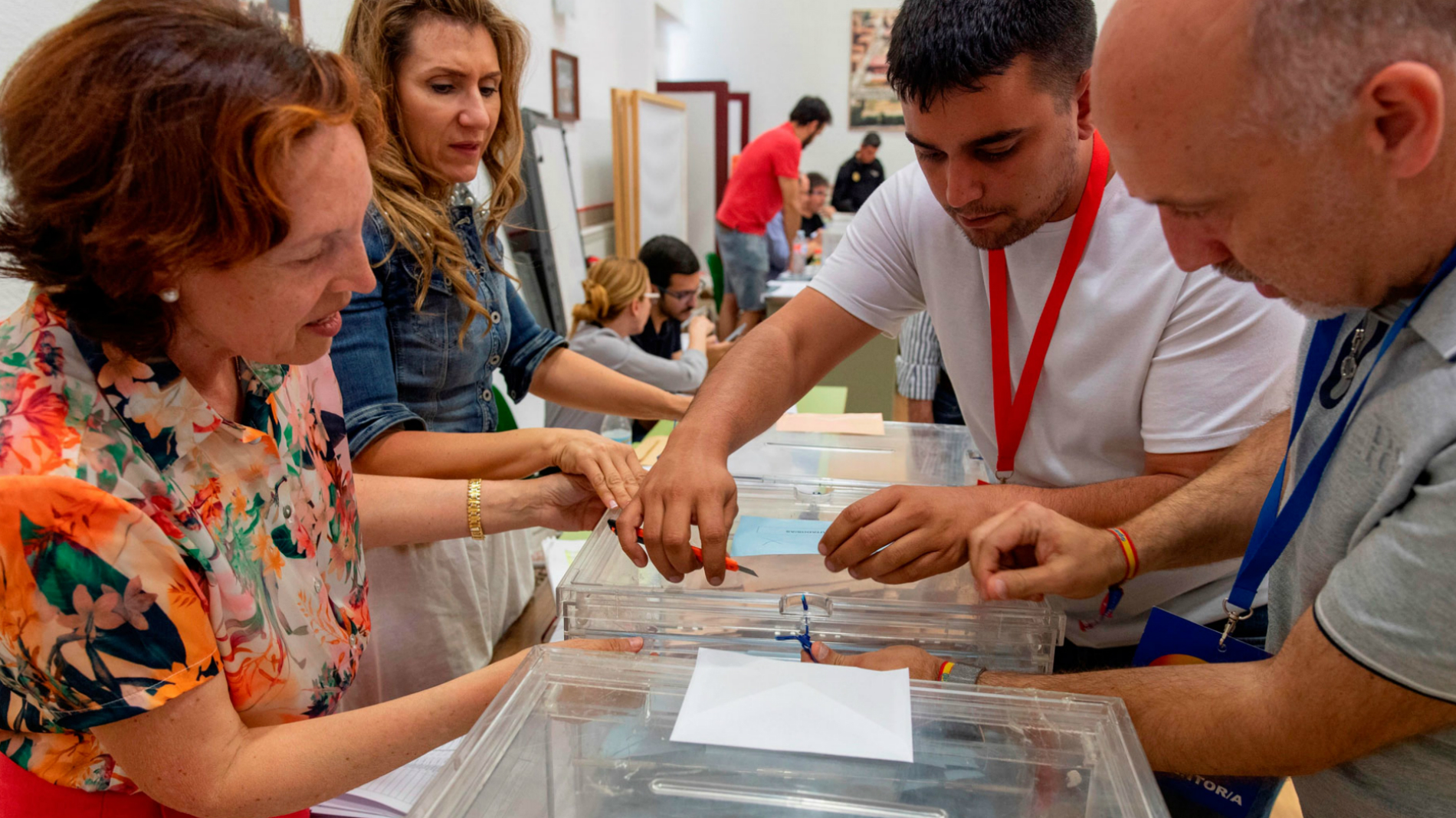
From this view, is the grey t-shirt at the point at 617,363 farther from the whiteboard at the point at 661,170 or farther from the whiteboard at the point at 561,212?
the whiteboard at the point at 661,170

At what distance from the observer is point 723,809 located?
2.39ft

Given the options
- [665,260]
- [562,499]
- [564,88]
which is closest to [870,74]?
[564,88]

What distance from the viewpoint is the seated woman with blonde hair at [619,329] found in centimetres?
330

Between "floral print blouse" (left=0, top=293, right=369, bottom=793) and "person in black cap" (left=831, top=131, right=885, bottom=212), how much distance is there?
761 centimetres

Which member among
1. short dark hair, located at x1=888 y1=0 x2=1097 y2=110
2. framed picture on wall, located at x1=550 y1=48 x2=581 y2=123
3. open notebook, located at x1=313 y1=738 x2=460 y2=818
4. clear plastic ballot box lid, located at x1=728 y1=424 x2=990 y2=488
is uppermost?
framed picture on wall, located at x1=550 y1=48 x2=581 y2=123

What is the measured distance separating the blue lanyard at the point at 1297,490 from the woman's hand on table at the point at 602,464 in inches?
31.1

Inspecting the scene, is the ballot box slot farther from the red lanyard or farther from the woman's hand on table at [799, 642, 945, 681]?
the red lanyard

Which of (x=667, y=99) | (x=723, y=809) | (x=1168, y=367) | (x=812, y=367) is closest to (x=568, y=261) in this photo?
(x=667, y=99)

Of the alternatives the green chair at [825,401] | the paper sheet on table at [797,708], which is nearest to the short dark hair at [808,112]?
the green chair at [825,401]

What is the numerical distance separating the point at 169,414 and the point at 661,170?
234 inches

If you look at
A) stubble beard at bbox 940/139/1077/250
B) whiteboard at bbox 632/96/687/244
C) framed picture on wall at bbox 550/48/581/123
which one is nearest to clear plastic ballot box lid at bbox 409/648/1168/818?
stubble beard at bbox 940/139/1077/250

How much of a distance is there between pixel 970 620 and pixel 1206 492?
1.12 feet

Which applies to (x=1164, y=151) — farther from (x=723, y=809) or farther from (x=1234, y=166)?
(x=723, y=809)

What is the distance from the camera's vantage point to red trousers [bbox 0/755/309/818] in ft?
2.67
